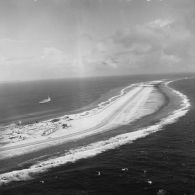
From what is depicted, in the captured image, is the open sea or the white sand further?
the white sand

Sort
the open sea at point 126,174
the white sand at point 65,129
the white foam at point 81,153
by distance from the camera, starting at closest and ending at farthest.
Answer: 1. the open sea at point 126,174
2. the white foam at point 81,153
3. the white sand at point 65,129

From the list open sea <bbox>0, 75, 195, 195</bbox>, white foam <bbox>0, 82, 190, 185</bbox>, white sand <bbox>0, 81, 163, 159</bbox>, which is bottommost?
open sea <bbox>0, 75, 195, 195</bbox>

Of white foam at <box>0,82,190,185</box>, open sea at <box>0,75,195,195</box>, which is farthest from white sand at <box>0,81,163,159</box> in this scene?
open sea at <box>0,75,195,195</box>

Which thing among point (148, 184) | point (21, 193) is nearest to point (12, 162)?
point (21, 193)

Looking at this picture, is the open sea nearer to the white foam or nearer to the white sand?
the white foam

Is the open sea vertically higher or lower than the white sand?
lower

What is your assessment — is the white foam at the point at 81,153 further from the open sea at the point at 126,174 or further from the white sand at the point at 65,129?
the white sand at the point at 65,129

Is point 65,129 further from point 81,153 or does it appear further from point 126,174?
point 126,174

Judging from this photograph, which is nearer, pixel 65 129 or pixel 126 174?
pixel 126 174

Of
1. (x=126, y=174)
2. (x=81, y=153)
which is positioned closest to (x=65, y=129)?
(x=81, y=153)

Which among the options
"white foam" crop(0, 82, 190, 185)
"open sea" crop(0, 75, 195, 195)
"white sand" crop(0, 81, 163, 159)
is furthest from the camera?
"white sand" crop(0, 81, 163, 159)

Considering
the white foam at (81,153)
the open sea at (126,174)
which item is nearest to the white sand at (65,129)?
the white foam at (81,153)

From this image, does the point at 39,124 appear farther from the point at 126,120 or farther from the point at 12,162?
the point at 12,162
